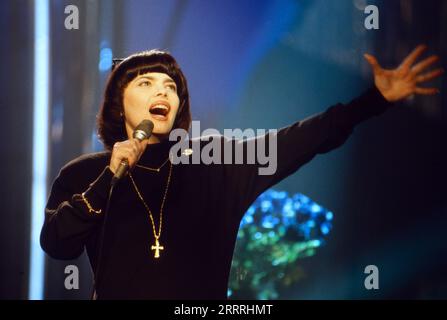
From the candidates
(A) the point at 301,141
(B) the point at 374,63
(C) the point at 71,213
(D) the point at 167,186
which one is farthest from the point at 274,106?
(C) the point at 71,213

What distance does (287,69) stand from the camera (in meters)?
2.66

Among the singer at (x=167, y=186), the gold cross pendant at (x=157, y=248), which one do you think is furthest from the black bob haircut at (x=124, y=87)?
the gold cross pendant at (x=157, y=248)

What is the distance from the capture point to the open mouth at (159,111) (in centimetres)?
240

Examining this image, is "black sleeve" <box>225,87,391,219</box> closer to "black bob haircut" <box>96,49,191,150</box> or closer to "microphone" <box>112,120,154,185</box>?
"black bob haircut" <box>96,49,191,150</box>

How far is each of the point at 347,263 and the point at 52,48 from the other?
1.69 m

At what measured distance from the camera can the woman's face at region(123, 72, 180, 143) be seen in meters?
2.40

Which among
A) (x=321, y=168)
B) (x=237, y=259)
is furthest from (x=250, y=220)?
(x=321, y=168)

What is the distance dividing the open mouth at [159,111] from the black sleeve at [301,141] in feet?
1.03

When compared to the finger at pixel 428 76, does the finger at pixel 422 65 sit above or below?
above

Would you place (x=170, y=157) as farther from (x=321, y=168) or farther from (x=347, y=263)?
(x=347, y=263)

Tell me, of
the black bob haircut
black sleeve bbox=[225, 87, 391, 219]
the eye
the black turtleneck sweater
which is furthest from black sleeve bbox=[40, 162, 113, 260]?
black sleeve bbox=[225, 87, 391, 219]

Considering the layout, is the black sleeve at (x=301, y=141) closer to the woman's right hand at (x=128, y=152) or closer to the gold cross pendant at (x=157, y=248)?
the gold cross pendant at (x=157, y=248)

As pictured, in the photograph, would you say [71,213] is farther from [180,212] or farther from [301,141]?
[301,141]

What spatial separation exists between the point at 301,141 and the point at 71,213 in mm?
992
